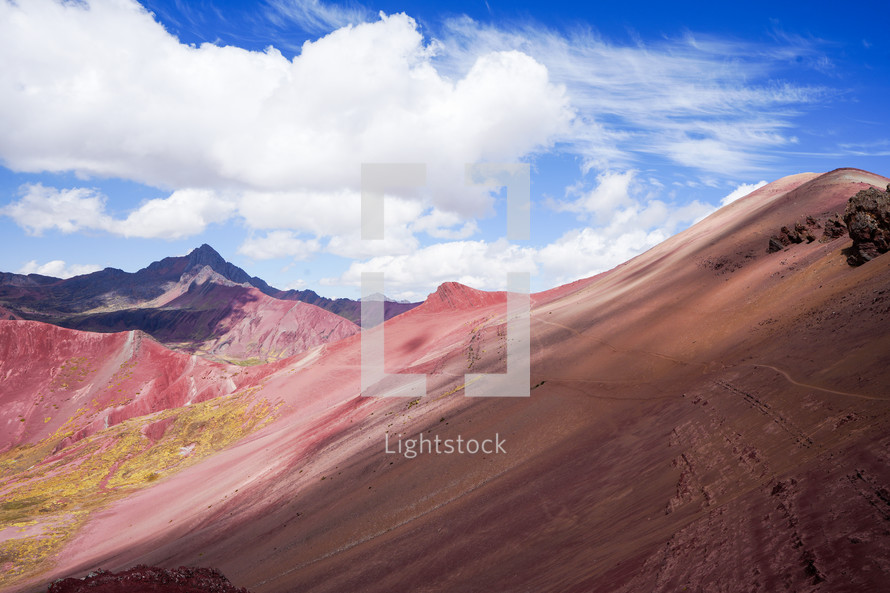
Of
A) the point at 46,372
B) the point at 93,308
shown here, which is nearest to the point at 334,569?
the point at 46,372

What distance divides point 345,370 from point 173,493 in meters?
27.3

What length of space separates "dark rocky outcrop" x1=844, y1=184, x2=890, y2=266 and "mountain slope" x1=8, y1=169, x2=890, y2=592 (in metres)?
0.83

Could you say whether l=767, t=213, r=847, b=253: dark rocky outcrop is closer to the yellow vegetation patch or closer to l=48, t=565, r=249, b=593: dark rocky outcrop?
l=48, t=565, r=249, b=593: dark rocky outcrop

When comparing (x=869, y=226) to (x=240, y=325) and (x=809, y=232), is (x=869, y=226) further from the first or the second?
(x=240, y=325)

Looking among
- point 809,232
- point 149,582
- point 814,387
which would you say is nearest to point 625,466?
point 814,387

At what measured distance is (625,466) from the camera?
16328 mm

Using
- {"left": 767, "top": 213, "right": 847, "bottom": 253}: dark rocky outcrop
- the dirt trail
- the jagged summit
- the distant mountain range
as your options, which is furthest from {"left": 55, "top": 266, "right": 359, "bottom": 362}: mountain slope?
the dirt trail

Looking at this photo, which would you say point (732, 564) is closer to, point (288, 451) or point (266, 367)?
point (288, 451)

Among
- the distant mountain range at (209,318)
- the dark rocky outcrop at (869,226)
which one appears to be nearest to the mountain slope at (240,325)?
the distant mountain range at (209,318)

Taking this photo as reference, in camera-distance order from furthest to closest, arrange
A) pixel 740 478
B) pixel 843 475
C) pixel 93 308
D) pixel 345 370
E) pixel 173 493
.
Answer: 1. pixel 93 308
2. pixel 345 370
3. pixel 173 493
4. pixel 740 478
5. pixel 843 475

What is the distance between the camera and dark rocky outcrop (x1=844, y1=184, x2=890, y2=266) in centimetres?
2064

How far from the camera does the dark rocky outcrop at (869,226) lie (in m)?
20.6

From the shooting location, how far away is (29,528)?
3778 cm

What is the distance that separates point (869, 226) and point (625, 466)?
15.7 metres
